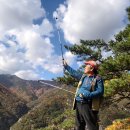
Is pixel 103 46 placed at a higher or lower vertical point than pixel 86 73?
higher

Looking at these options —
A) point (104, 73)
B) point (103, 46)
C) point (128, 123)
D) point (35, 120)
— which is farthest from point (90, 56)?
point (35, 120)

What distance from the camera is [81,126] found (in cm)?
869

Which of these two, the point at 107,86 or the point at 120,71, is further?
the point at 120,71

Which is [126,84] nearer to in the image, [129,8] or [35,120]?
[129,8]

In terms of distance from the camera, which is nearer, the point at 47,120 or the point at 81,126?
the point at 81,126

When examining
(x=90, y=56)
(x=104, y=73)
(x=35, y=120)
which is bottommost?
(x=104, y=73)

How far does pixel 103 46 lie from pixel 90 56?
5.38 ft

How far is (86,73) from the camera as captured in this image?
28.8 ft

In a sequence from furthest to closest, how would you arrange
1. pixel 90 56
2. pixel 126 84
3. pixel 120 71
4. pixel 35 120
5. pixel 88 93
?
1. pixel 35 120
2. pixel 90 56
3. pixel 120 71
4. pixel 126 84
5. pixel 88 93

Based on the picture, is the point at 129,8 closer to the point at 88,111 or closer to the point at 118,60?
the point at 118,60

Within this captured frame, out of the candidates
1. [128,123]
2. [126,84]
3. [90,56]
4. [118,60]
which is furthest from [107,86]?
[90,56]

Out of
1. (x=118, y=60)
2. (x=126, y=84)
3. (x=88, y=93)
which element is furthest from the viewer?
(x=118, y=60)

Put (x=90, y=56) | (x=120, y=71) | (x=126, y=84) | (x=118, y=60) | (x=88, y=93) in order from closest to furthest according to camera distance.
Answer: (x=88, y=93) < (x=126, y=84) < (x=118, y=60) < (x=120, y=71) < (x=90, y=56)

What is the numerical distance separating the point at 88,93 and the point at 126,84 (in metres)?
8.98
